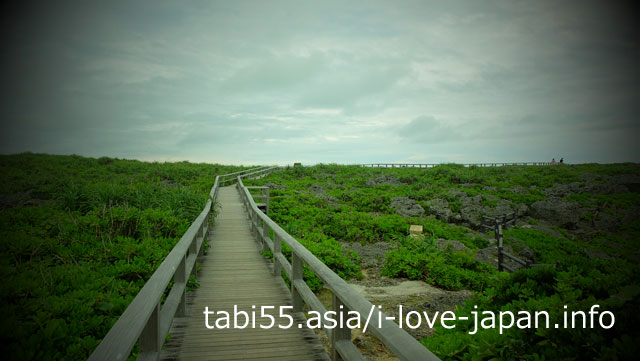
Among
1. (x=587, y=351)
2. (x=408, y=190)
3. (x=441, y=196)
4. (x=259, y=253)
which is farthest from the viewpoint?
(x=408, y=190)

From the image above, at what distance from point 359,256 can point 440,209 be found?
34.2 ft

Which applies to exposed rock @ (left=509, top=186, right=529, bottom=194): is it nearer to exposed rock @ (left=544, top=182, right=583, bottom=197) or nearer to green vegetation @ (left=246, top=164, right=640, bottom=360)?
green vegetation @ (left=246, top=164, right=640, bottom=360)

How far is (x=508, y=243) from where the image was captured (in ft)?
47.7

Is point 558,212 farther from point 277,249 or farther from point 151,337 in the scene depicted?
point 151,337

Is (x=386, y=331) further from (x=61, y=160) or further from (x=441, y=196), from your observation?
(x=61, y=160)

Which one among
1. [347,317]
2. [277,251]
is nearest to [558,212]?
[277,251]

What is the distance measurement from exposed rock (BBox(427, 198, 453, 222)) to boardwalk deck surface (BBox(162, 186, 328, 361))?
1321 cm

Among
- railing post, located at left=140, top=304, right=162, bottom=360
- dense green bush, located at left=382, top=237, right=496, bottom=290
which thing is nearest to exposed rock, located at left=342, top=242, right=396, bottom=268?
dense green bush, located at left=382, top=237, right=496, bottom=290

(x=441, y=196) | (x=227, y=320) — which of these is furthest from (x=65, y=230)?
(x=441, y=196)

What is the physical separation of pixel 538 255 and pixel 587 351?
542 inches

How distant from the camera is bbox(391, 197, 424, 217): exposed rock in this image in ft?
60.3

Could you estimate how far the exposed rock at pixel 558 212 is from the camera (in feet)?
63.3

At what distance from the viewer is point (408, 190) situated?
79.4 feet

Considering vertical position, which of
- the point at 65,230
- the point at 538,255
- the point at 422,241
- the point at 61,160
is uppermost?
the point at 61,160
